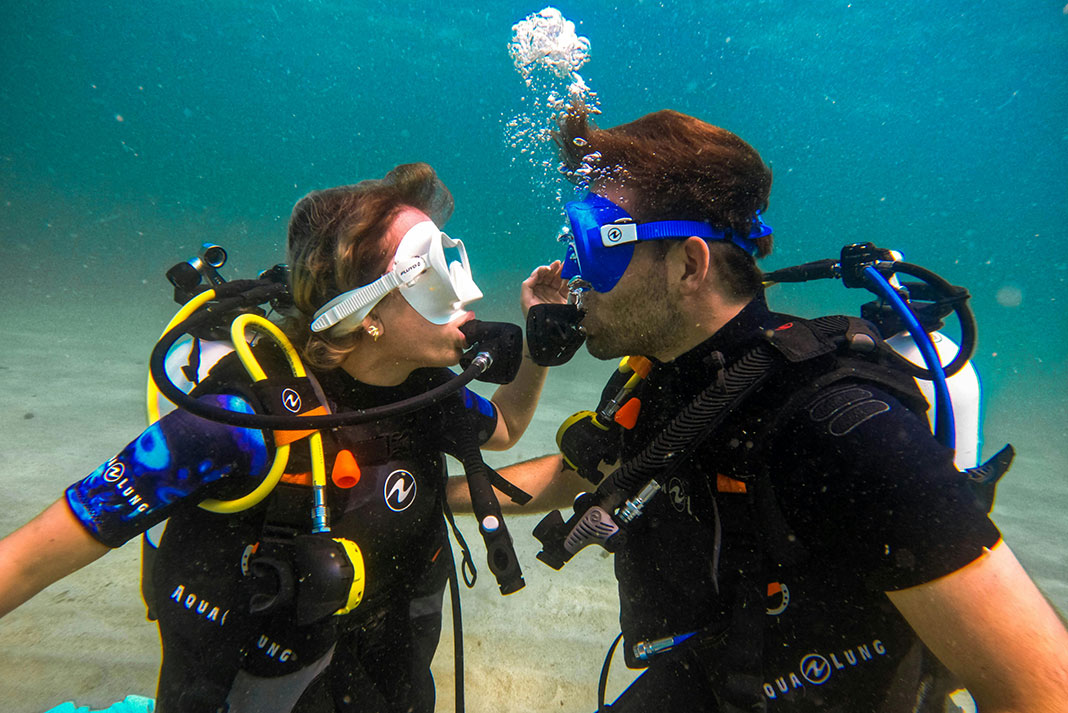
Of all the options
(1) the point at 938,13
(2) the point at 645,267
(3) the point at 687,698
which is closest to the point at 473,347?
(2) the point at 645,267

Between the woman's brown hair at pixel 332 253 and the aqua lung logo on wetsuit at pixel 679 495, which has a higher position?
the woman's brown hair at pixel 332 253

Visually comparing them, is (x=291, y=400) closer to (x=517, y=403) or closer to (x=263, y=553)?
(x=263, y=553)

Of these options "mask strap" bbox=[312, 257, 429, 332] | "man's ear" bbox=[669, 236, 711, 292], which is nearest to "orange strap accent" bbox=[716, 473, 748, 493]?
"man's ear" bbox=[669, 236, 711, 292]

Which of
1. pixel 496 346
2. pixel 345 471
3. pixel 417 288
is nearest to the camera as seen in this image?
pixel 345 471

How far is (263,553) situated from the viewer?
1.77 metres

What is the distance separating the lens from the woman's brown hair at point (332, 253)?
2209 mm

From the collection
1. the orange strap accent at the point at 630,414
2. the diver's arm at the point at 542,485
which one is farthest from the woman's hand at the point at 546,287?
the diver's arm at the point at 542,485

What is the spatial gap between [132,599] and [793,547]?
501cm

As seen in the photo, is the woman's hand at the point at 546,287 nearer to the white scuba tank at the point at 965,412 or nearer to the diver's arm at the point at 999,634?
the white scuba tank at the point at 965,412

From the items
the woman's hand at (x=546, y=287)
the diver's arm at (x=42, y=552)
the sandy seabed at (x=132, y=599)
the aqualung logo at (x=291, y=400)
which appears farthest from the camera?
the sandy seabed at (x=132, y=599)

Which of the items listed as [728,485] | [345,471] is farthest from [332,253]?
[728,485]

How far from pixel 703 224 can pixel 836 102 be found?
2951 inches

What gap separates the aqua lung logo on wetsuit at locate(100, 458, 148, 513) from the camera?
5.25ft

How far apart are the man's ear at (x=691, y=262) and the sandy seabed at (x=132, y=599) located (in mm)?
3079
